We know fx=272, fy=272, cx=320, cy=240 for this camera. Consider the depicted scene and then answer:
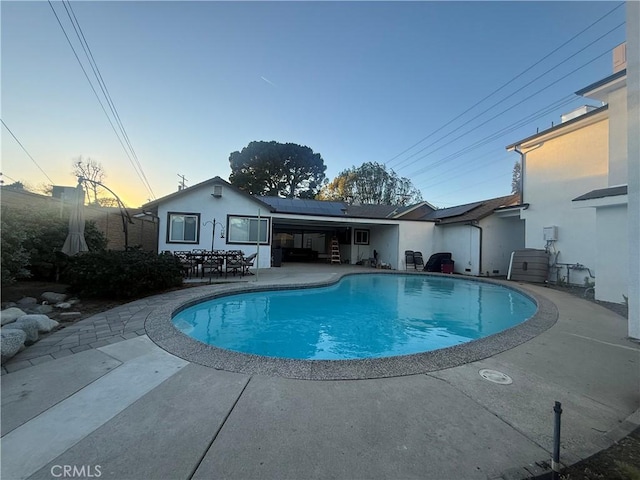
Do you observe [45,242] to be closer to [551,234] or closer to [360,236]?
[360,236]

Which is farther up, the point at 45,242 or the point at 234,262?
the point at 45,242

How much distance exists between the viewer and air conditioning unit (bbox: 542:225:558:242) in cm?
1029

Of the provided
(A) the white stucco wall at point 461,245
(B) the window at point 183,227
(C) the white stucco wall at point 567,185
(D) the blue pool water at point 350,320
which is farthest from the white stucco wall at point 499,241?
(B) the window at point 183,227

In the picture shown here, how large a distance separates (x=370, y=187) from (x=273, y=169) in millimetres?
12147

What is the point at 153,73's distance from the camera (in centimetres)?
927

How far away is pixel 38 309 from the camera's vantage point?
470cm

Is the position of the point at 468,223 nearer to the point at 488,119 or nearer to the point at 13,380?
the point at 488,119

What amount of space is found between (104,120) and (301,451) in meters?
14.2

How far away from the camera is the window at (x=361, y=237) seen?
18.1m

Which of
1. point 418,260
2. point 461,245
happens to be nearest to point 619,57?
point 461,245

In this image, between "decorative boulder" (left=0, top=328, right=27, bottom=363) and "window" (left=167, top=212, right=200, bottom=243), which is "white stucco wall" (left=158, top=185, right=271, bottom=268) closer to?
"window" (left=167, top=212, right=200, bottom=243)

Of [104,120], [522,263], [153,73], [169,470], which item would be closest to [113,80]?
[153,73]

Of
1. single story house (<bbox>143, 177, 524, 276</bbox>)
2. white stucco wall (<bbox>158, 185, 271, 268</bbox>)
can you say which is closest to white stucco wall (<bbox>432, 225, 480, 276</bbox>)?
single story house (<bbox>143, 177, 524, 276</bbox>)

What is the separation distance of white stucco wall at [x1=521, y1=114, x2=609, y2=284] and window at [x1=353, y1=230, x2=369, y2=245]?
343 inches
